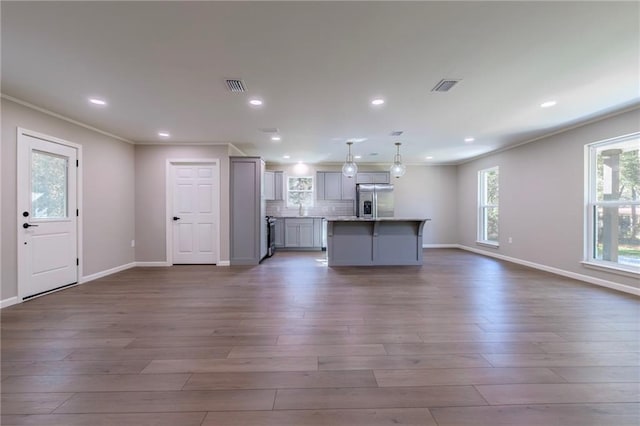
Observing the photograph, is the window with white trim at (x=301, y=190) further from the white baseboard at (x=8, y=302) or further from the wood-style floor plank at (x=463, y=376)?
the wood-style floor plank at (x=463, y=376)

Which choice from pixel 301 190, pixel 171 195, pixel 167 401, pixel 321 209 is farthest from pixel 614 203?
pixel 171 195

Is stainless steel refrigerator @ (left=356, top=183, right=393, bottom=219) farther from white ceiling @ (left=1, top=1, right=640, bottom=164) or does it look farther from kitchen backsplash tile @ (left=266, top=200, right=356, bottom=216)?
white ceiling @ (left=1, top=1, right=640, bottom=164)

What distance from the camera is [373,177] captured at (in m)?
8.09

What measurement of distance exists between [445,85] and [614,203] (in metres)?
3.35

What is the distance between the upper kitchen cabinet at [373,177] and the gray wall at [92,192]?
5.51 m

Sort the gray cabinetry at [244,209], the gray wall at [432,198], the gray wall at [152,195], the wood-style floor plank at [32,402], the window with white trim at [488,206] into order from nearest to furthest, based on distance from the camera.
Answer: the wood-style floor plank at [32,402]
the gray wall at [152,195]
the gray cabinetry at [244,209]
the window with white trim at [488,206]
the gray wall at [432,198]

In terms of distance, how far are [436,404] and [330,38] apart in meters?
2.63

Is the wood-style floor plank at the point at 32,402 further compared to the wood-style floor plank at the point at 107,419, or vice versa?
the wood-style floor plank at the point at 32,402

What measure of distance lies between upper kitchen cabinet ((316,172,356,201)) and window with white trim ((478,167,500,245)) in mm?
3344

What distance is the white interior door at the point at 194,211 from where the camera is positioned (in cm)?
578

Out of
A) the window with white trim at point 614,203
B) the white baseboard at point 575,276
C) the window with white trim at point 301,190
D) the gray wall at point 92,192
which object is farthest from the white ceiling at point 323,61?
the window with white trim at point 301,190

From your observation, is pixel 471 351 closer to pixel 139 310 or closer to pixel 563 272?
pixel 139 310

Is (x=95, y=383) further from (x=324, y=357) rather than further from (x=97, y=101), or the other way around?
(x=97, y=101)

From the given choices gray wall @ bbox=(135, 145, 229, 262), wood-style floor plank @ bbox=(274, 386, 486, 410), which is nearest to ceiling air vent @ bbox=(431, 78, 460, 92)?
wood-style floor plank @ bbox=(274, 386, 486, 410)
